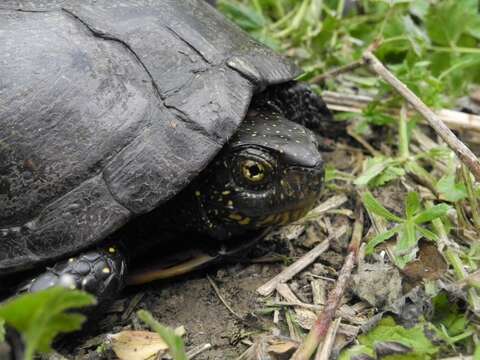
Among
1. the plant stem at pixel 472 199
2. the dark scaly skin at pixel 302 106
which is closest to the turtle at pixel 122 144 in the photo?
the dark scaly skin at pixel 302 106

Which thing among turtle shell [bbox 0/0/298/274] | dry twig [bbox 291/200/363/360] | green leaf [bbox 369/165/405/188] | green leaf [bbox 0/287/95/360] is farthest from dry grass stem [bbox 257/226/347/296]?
green leaf [bbox 0/287/95/360]

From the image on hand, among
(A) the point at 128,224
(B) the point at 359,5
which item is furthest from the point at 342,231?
(B) the point at 359,5

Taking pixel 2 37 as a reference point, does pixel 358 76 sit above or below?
below

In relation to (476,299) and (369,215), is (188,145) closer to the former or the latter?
(369,215)

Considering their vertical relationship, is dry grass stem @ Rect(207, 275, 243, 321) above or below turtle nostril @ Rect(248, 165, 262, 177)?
below

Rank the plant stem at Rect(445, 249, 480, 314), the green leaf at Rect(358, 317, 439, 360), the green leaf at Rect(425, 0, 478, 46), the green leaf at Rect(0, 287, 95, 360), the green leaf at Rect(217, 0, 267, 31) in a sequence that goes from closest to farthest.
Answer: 1. the green leaf at Rect(0, 287, 95, 360)
2. the green leaf at Rect(358, 317, 439, 360)
3. the plant stem at Rect(445, 249, 480, 314)
4. the green leaf at Rect(425, 0, 478, 46)
5. the green leaf at Rect(217, 0, 267, 31)

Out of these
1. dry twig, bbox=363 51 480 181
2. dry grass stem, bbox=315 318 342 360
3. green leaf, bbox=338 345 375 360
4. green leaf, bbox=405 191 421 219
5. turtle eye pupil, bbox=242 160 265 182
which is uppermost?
dry twig, bbox=363 51 480 181

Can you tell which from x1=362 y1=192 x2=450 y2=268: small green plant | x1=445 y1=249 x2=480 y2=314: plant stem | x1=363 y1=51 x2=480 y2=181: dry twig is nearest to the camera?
x1=445 y1=249 x2=480 y2=314: plant stem

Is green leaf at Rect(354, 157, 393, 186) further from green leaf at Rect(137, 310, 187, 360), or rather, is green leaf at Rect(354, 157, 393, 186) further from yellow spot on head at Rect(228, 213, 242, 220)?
green leaf at Rect(137, 310, 187, 360)
